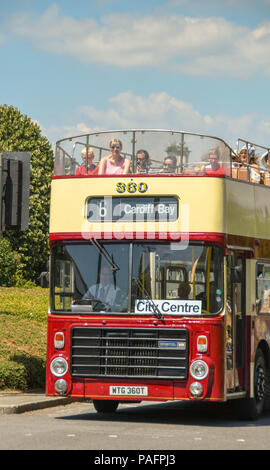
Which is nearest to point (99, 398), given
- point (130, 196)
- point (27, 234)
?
point (130, 196)

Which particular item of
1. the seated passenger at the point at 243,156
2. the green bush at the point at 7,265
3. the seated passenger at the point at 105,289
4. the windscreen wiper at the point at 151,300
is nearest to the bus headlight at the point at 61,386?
the seated passenger at the point at 105,289

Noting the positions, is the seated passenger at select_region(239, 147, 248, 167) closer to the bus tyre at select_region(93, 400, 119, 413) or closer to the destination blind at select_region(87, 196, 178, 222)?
the destination blind at select_region(87, 196, 178, 222)

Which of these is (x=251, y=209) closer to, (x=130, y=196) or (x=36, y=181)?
(x=130, y=196)

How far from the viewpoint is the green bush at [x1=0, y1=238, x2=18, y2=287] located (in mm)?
55094

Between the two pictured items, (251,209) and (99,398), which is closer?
(99,398)

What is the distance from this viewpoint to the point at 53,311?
15.4 meters

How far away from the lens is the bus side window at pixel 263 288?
1656cm

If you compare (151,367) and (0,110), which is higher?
(0,110)

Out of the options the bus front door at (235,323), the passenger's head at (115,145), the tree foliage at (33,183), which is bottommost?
the bus front door at (235,323)

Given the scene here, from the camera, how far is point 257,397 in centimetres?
1630

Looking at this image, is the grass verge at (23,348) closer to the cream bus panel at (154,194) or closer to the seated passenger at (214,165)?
the cream bus panel at (154,194)

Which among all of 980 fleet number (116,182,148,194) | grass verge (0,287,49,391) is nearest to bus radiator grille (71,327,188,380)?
980 fleet number (116,182,148,194)

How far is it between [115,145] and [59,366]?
345 cm
